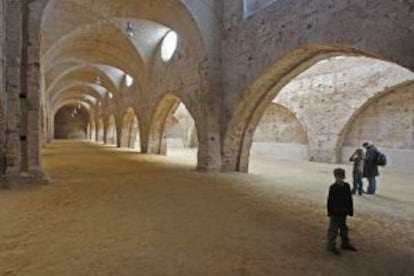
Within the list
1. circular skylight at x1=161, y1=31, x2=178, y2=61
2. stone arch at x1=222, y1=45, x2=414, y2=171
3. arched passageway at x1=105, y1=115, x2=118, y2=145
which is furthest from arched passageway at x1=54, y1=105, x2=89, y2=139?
stone arch at x1=222, y1=45, x2=414, y2=171

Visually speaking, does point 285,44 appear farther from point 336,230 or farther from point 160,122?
point 160,122

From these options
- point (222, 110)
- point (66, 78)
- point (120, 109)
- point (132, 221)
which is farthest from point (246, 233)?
point (66, 78)

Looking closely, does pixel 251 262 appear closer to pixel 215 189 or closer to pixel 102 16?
pixel 215 189

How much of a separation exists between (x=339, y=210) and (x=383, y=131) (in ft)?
39.2

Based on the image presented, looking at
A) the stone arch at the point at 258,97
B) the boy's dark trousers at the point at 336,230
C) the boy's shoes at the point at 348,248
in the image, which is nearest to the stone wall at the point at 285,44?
the stone arch at the point at 258,97

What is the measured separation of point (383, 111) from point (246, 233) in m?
12.2

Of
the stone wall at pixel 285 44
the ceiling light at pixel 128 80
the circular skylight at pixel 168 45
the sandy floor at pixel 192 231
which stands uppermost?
the circular skylight at pixel 168 45

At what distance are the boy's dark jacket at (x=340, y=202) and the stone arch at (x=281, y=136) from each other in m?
13.7

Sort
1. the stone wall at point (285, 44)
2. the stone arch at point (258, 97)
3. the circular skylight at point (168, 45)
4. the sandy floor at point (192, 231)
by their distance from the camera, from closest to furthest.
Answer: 1. the sandy floor at point (192, 231)
2. the stone wall at point (285, 44)
3. the stone arch at point (258, 97)
4. the circular skylight at point (168, 45)

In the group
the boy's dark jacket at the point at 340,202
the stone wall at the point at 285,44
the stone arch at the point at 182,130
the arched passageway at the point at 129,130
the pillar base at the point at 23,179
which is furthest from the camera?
the stone arch at the point at 182,130

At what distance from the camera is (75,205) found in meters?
6.06

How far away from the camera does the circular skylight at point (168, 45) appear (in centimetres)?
1559

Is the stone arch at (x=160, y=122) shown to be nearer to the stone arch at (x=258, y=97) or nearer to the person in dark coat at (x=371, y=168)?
the stone arch at (x=258, y=97)

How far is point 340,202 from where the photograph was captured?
154 inches
